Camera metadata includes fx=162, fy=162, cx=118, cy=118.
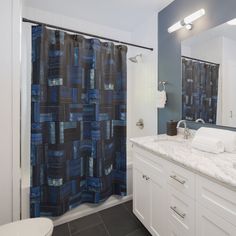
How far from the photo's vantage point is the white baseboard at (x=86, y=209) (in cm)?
167

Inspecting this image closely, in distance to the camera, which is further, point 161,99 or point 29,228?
point 161,99

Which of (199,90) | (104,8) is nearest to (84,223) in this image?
(199,90)

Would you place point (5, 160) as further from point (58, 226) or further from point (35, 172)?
point (58, 226)

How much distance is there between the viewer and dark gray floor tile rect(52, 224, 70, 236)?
1.52 m

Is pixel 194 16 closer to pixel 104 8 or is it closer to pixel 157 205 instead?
pixel 104 8

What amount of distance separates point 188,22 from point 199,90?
68cm

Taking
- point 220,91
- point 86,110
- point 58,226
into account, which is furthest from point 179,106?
point 58,226

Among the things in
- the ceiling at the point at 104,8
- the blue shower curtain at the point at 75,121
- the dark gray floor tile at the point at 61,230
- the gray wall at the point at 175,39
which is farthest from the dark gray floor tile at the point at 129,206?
the ceiling at the point at 104,8

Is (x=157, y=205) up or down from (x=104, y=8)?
down

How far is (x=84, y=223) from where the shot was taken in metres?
1.66

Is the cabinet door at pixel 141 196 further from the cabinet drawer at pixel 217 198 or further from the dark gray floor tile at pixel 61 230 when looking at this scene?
the dark gray floor tile at pixel 61 230

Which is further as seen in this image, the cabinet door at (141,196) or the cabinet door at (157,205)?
the cabinet door at (141,196)

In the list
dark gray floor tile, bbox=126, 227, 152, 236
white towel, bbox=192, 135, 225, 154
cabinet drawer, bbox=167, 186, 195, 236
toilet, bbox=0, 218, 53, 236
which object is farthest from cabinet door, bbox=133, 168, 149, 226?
toilet, bbox=0, 218, 53, 236

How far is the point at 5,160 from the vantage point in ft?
4.01
